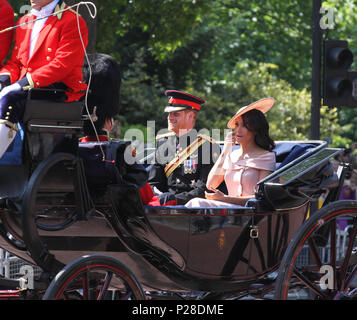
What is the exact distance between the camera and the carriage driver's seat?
3893mm

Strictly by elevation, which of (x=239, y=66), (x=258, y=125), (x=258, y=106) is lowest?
(x=258, y=125)

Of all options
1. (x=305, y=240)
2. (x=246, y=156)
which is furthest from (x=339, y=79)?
(x=305, y=240)

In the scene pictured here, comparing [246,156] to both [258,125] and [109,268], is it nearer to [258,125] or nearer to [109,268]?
[258,125]

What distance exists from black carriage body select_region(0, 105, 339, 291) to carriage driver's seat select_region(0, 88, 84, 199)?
5 centimetres

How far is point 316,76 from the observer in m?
7.65

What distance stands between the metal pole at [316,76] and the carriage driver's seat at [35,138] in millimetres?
4150

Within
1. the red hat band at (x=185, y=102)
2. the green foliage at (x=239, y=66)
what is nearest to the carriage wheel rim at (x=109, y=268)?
the red hat band at (x=185, y=102)

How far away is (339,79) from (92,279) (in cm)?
442

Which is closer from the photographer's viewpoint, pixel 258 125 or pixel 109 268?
pixel 109 268

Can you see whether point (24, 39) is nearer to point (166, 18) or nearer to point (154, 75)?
point (166, 18)

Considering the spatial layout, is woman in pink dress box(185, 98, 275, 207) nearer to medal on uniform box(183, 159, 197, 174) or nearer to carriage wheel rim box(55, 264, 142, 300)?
medal on uniform box(183, 159, 197, 174)

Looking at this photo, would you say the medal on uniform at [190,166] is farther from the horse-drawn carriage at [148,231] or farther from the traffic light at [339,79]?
the traffic light at [339,79]

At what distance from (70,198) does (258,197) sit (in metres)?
A: 1.25

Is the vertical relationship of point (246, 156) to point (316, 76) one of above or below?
below
